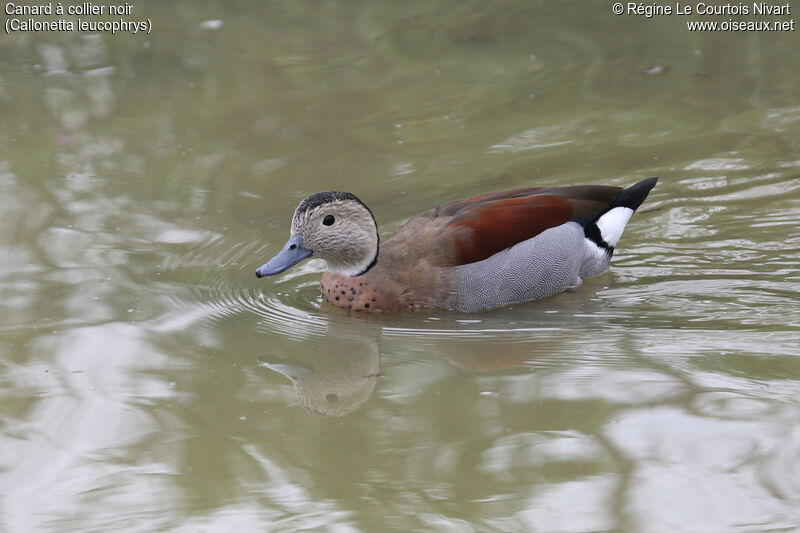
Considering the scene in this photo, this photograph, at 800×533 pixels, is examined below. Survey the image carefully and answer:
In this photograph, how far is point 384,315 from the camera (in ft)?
22.4

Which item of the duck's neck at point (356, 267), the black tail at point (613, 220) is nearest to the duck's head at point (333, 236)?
the duck's neck at point (356, 267)

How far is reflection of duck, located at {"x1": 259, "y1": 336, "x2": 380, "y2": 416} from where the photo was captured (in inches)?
216

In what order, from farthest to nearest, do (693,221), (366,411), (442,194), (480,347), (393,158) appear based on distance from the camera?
1. (393,158)
2. (442,194)
3. (693,221)
4. (480,347)
5. (366,411)

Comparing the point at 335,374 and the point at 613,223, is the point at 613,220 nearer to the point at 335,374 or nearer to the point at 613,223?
the point at 613,223

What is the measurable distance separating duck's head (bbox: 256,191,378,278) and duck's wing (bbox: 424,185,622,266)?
46 cm

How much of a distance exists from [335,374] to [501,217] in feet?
5.79

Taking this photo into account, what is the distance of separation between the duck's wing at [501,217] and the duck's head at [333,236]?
18.2 inches

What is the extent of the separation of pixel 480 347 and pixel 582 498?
1804mm

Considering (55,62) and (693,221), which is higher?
(55,62)

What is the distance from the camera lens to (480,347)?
6.11 metres

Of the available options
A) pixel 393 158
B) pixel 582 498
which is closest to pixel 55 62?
pixel 393 158

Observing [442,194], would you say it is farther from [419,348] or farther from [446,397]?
[446,397]

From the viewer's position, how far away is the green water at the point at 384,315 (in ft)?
15.0

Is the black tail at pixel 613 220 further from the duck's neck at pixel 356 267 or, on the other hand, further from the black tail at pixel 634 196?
the duck's neck at pixel 356 267
